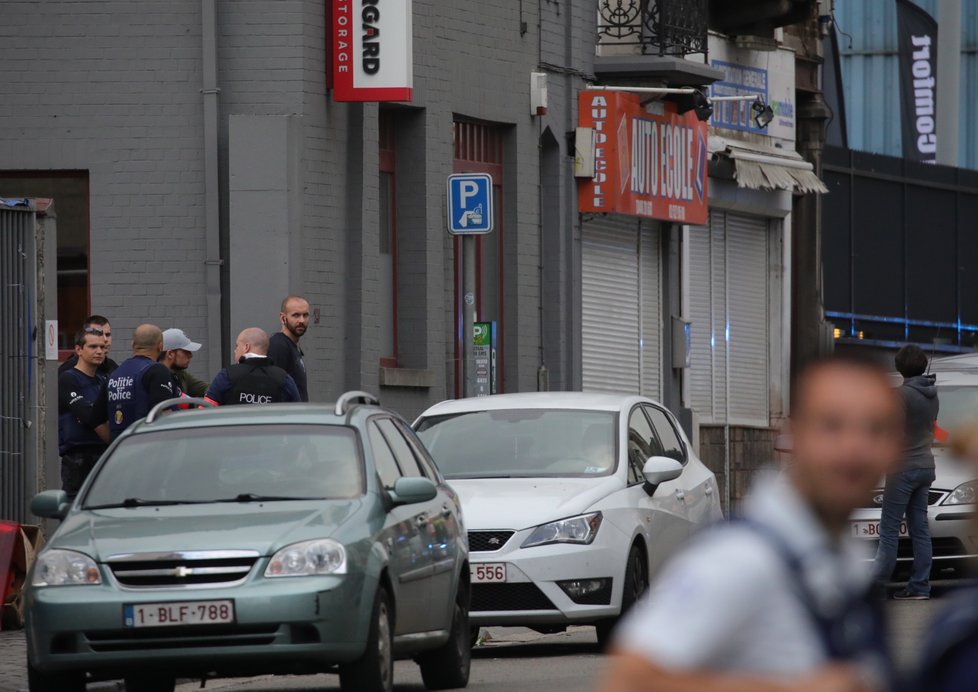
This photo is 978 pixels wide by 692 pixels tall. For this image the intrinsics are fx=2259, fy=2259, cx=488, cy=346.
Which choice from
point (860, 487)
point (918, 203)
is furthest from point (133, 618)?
point (918, 203)

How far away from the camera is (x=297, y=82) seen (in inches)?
749

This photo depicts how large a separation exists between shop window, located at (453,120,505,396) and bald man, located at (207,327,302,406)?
7.57 m

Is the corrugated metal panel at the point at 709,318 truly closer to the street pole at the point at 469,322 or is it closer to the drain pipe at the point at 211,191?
the drain pipe at the point at 211,191

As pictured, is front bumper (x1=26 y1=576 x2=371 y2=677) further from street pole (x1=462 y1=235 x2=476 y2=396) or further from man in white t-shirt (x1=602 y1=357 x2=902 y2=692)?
street pole (x1=462 y1=235 x2=476 y2=396)

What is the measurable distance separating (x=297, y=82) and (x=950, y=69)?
19.7 meters

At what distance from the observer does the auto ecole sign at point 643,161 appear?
23797 mm

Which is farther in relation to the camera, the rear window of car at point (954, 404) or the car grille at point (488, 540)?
the rear window of car at point (954, 404)

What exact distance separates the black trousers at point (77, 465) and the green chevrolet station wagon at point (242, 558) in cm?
361

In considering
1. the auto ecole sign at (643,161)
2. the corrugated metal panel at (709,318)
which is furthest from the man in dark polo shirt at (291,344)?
the corrugated metal panel at (709,318)

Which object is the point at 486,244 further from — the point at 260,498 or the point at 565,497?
the point at 260,498

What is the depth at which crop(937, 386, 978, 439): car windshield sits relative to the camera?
18.8 m

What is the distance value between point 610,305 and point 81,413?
38.5 feet

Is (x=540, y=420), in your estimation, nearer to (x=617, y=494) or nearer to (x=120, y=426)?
(x=617, y=494)

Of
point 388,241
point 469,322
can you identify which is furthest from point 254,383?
point 388,241
